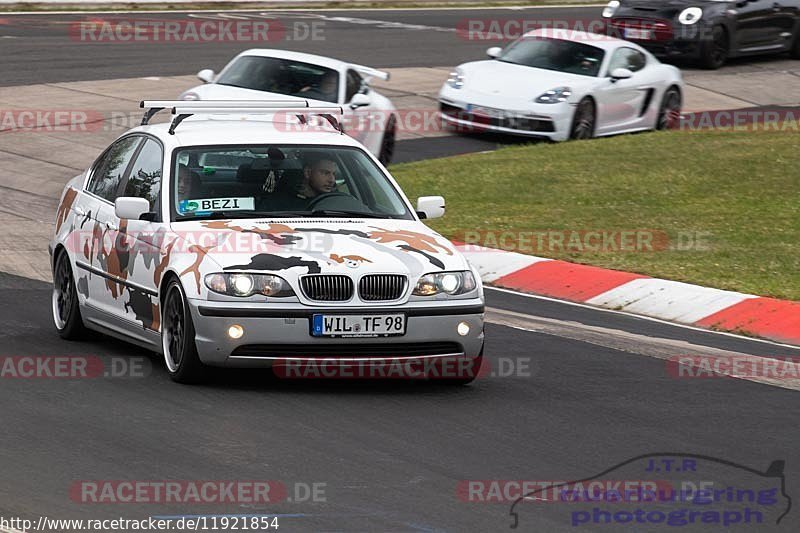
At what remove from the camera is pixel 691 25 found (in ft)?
96.9

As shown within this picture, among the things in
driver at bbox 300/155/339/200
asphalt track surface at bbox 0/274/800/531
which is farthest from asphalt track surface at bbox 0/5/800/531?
driver at bbox 300/155/339/200

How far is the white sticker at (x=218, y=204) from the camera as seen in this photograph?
9820 millimetres

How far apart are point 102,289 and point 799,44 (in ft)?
81.0

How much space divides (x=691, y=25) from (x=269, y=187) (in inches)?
818

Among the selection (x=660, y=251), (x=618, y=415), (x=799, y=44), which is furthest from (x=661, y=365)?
(x=799, y=44)

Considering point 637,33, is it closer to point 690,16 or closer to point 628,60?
point 690,16

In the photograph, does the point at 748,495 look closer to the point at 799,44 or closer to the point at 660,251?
the point at 660,251

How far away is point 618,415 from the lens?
8945 millimetres

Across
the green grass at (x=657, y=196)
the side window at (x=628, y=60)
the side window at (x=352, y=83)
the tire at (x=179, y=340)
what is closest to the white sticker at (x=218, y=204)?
the tire at (x=179, y=340)

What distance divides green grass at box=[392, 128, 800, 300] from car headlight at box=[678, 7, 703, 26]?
7.63 metres

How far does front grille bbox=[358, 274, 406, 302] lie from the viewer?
29.6 feet

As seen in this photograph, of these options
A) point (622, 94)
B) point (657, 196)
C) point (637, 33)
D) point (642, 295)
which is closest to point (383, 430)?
point (642, 295)

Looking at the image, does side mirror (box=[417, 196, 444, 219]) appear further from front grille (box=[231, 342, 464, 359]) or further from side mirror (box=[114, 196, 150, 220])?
side mirror (box=[114, 196, 150, 220])

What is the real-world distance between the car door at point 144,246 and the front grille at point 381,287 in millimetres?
1274
